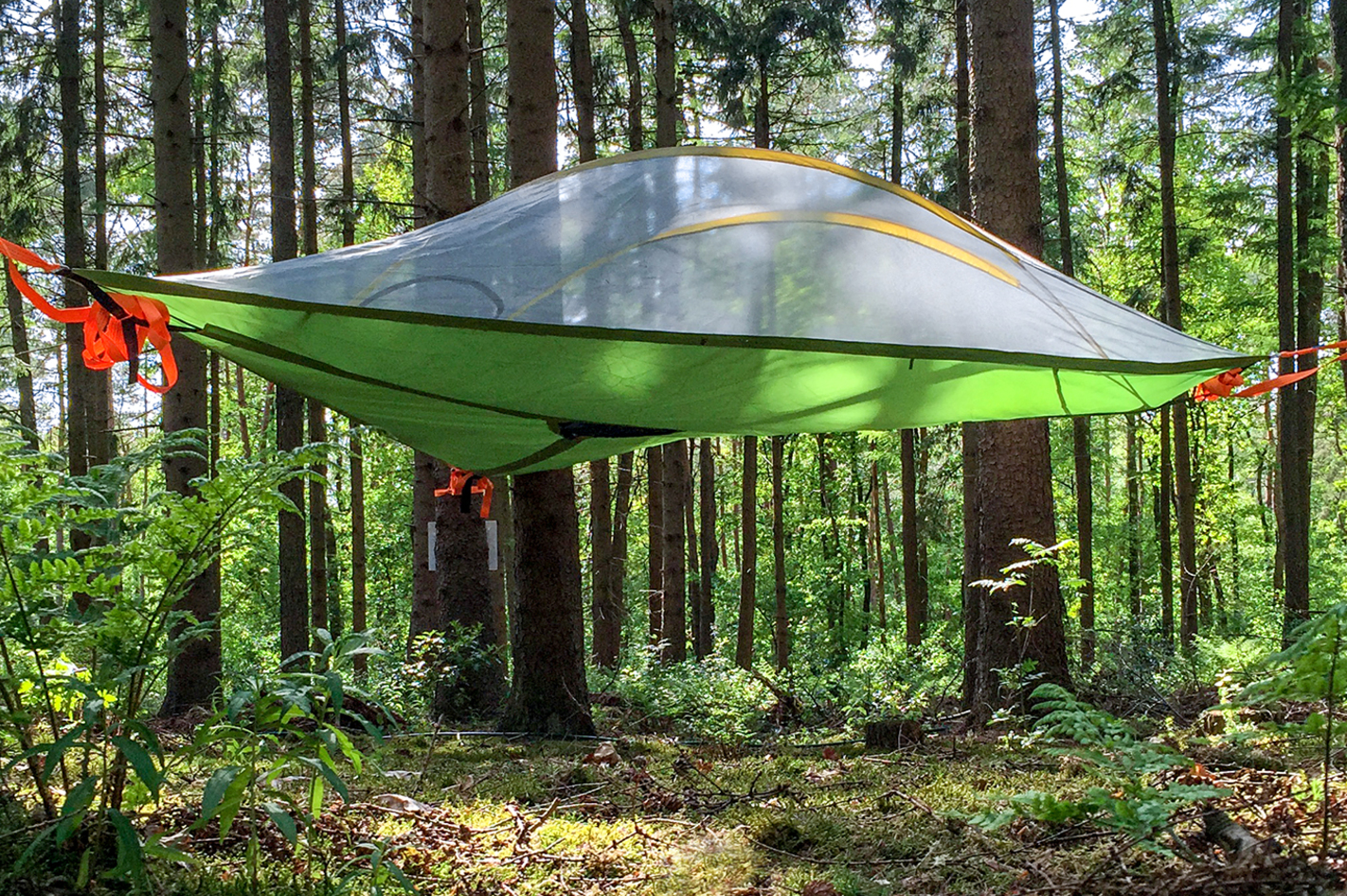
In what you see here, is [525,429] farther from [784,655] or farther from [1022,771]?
[784,655]

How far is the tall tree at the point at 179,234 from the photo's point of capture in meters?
4.94

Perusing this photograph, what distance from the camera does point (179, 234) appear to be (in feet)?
16.6

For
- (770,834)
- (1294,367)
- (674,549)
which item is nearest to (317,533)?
(674,549)

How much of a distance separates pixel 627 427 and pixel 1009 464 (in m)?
1.88

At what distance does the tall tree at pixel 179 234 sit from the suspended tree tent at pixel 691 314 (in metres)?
2.62

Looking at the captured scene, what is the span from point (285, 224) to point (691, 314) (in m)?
5.01

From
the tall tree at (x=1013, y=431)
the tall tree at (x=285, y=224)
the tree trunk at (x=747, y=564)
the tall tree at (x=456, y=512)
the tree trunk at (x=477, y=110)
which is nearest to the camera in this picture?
the tall tree at (x=1013, y=431)

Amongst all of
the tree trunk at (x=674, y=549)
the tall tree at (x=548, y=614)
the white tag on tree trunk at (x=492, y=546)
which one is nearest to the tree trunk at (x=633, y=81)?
the tree trunk at (x=674, y=549)

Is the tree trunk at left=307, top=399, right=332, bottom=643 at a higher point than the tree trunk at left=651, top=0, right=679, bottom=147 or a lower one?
lower

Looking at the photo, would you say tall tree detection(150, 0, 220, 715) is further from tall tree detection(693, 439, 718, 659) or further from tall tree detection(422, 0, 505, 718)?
tall tree detection(693, 439, 718, 659)

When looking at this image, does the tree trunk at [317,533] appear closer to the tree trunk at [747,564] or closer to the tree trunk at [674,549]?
the tree trunk at [674,549]

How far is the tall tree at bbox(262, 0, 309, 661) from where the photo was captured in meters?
6.19

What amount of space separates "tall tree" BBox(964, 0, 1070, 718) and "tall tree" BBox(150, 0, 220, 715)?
3875 mm

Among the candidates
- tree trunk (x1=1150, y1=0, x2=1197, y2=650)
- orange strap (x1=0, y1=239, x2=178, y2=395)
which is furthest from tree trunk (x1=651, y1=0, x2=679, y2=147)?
orange strap (x1=0, y1=239, x2=178, y2=395)
